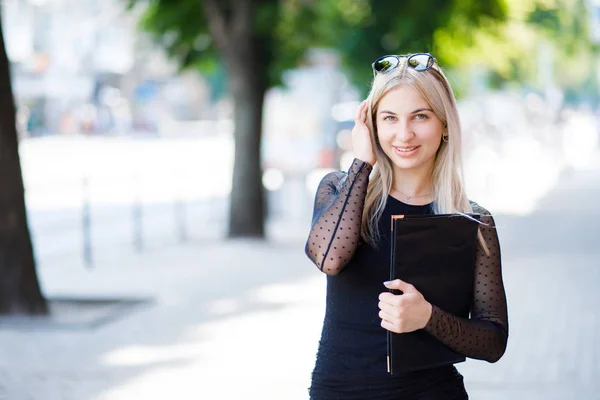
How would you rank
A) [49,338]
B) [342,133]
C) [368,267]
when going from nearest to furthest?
[368,267] < [49,338] < [342,133]

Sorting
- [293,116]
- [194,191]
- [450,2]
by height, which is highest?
[450,2]

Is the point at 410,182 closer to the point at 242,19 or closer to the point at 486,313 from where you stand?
the point at 486,313

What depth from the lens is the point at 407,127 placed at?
2842 mm

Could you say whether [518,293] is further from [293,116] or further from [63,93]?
[63,93]

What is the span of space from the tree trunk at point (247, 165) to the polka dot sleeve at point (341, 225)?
14.0 metres

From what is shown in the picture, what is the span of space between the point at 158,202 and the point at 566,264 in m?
12.4

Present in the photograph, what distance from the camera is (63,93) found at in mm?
64562

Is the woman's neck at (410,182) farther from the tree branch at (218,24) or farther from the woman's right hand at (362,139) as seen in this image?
the tree branch at (218,24)

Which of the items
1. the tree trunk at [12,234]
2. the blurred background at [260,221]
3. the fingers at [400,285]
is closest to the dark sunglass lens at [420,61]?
the fingers at [400,285]

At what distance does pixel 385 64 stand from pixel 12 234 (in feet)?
25.7

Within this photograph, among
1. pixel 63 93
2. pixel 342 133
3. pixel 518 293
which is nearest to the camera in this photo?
pixel 518 293

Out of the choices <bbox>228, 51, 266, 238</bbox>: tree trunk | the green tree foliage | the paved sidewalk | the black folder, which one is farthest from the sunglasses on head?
<bbox>228, 51, 266, 238</bbox>: tree trunk

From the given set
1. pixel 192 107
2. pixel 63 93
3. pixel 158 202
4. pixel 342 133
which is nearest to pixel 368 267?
pixel 158 202

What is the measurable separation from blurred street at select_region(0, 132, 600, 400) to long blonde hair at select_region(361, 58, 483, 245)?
0.81 m
